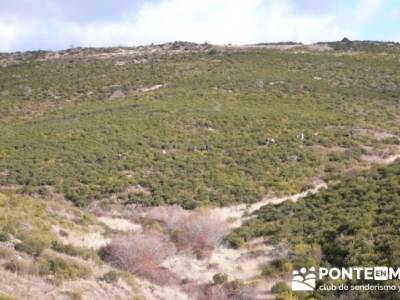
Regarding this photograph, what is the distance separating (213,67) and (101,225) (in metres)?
43.6

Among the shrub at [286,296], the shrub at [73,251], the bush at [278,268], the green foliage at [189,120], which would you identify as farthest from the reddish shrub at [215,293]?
the green foliage at [189,120]

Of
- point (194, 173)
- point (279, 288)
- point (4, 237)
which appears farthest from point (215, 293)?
point (194, 173)

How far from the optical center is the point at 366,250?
16344mm

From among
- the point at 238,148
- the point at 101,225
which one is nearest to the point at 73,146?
the point at 238,148

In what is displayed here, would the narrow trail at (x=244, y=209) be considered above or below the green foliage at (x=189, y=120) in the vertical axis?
below

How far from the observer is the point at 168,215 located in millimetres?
23047

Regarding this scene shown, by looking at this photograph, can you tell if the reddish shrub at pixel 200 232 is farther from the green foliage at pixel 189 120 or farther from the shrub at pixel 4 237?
the shrub at pixel 4 237

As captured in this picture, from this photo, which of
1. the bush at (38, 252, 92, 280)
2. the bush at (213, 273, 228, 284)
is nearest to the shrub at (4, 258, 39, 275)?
the bush at (38, 252, 92, 280)

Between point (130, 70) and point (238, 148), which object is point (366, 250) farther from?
point (130, 70)

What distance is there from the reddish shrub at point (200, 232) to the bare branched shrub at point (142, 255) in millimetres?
852

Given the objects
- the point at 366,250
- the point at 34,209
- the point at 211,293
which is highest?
the point at 34,209

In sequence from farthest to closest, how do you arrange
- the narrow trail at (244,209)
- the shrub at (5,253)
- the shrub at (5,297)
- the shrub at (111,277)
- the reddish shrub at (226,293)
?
the narrow trail at (244,209)
the reddish shrub at (226,293)
the shrub at (111,277)
the shrub at (5,253)
the shrub at (5,297)

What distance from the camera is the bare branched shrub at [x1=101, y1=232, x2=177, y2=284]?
52.5 ft

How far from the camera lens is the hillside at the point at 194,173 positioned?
15984mm
